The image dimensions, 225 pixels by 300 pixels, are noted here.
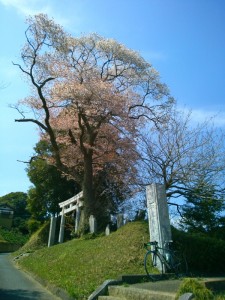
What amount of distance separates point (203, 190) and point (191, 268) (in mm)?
6986

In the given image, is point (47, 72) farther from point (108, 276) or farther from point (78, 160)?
point (108, 276)

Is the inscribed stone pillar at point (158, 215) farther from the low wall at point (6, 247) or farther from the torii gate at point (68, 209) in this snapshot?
the low wall at point (6, 247)

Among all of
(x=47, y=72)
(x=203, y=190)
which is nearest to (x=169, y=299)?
(x=203, y=190)

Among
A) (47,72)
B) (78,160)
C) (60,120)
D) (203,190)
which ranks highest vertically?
(47,72)

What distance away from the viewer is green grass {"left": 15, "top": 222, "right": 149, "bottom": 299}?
867 centimetres

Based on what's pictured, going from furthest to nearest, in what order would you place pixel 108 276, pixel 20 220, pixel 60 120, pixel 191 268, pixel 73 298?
pixel 20 220
pixel 60 120
pixel 191 268
pixel 108 276
pixel 73 298

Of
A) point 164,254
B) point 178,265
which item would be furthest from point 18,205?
point 178,265

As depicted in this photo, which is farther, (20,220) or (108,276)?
(20,220)

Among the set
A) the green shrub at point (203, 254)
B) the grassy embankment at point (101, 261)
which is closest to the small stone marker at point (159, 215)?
the green shrub at point (203, 254)

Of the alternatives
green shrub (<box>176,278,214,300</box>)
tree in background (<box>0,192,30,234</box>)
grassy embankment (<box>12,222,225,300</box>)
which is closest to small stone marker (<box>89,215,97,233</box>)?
grassy embankment (<box>12,222,225,300</box>)

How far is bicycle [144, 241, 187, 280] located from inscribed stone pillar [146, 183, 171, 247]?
0.29 metres

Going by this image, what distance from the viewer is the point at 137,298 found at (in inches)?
248

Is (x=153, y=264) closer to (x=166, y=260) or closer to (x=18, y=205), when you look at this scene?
(x=166, y=260)

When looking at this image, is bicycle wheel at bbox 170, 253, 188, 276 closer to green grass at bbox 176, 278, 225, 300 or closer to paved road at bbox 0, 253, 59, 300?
paved road at bbox 0, 253, 59, 300
